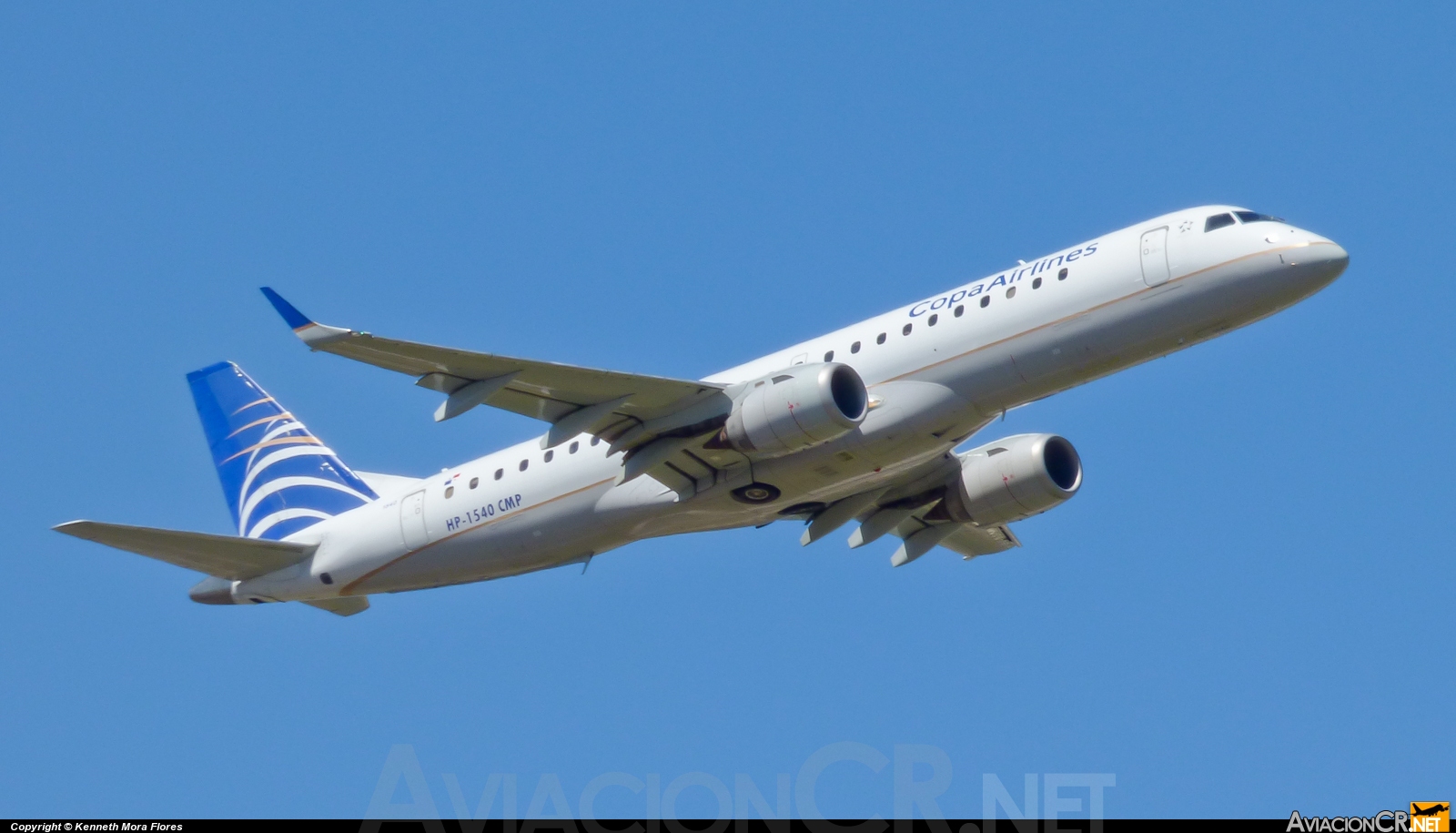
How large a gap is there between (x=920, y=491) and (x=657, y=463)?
799 cm

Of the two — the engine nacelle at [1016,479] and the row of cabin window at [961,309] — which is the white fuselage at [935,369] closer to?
the row of cabin window at [961,309]

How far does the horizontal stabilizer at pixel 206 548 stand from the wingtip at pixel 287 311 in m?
7.33

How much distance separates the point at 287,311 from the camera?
30922mm

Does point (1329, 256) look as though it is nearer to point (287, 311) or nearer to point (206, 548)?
point (287, 311)

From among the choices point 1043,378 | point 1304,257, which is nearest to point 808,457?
point 1043,378

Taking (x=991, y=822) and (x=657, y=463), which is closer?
(x=991, y=822)

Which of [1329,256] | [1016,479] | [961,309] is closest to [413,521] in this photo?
[961,309]

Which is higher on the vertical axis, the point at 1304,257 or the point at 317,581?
the point at 1304,257

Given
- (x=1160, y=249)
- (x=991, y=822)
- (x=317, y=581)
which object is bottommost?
(x=991, y=822)

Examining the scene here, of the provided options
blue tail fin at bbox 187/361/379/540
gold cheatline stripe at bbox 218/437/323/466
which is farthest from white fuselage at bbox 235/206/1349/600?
gold cheatline stripe at bbox 218/437/323/466

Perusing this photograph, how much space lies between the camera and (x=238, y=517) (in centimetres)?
4447

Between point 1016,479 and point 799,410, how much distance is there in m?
7.76

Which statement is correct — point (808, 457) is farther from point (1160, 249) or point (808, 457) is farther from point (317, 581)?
point (317, 581)

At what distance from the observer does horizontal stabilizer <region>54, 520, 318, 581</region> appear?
36.2 metres
